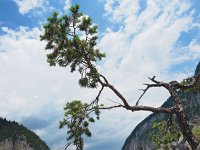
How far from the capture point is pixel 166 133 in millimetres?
22344

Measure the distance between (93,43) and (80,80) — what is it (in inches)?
89.0

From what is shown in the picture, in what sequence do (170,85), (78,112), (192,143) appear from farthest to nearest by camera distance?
(170,85)
(78,112)
(192,143)

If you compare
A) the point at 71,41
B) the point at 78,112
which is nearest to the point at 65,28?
the point at 71,41

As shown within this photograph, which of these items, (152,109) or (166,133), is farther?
(166,133)

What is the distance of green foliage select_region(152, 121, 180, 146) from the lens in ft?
72.2

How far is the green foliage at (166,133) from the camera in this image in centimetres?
2202

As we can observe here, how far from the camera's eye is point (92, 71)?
68.0 ft

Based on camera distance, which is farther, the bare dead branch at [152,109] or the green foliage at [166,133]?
the green foliage at [166,133]

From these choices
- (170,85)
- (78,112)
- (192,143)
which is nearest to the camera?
(192,143)

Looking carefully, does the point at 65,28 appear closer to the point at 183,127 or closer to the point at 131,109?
the point at 131,109

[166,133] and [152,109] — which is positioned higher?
[166,133]

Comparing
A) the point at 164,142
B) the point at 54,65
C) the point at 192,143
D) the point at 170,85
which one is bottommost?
the point at 192,143

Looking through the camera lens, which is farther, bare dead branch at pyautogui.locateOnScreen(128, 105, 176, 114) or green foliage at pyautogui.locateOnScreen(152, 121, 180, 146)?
green foliage at pyautogui.locateOnScreen(152, 121, 180, 146)

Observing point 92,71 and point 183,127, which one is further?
point 92,71
